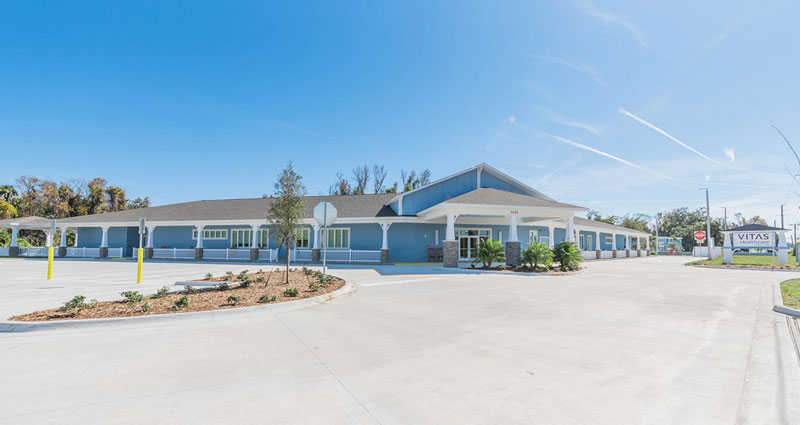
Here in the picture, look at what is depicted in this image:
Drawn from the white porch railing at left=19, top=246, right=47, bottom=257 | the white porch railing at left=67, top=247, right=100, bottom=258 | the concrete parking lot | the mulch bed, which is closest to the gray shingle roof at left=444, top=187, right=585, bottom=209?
the mulch bed

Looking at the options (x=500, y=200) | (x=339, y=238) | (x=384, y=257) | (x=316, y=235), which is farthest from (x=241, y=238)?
(x=500, y=200)

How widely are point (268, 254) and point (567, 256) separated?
1866cm

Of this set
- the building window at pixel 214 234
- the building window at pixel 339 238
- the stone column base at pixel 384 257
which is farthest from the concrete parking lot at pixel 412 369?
the building window at pixel 214 234

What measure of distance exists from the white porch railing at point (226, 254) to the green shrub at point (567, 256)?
19664 millimetres

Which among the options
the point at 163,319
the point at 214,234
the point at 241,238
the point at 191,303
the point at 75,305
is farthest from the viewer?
the point at 214,234

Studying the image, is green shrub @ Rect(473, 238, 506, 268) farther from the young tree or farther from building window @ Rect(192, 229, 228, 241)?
building window @ Rect(192, 229, 228, 241)

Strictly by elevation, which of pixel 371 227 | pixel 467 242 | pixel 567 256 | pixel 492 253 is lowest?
pixel 567 256

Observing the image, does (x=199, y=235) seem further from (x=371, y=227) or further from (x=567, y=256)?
(x=567, y=256)

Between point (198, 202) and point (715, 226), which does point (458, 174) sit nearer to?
point (198, 202)

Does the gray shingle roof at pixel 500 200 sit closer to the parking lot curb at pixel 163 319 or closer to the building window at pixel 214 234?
the parking lot curb at pixel 163 319

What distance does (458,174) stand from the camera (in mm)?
23625

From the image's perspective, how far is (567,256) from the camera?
1656cm

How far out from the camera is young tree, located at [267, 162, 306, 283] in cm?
1111

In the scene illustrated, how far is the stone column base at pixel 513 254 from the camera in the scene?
17.6 metres
